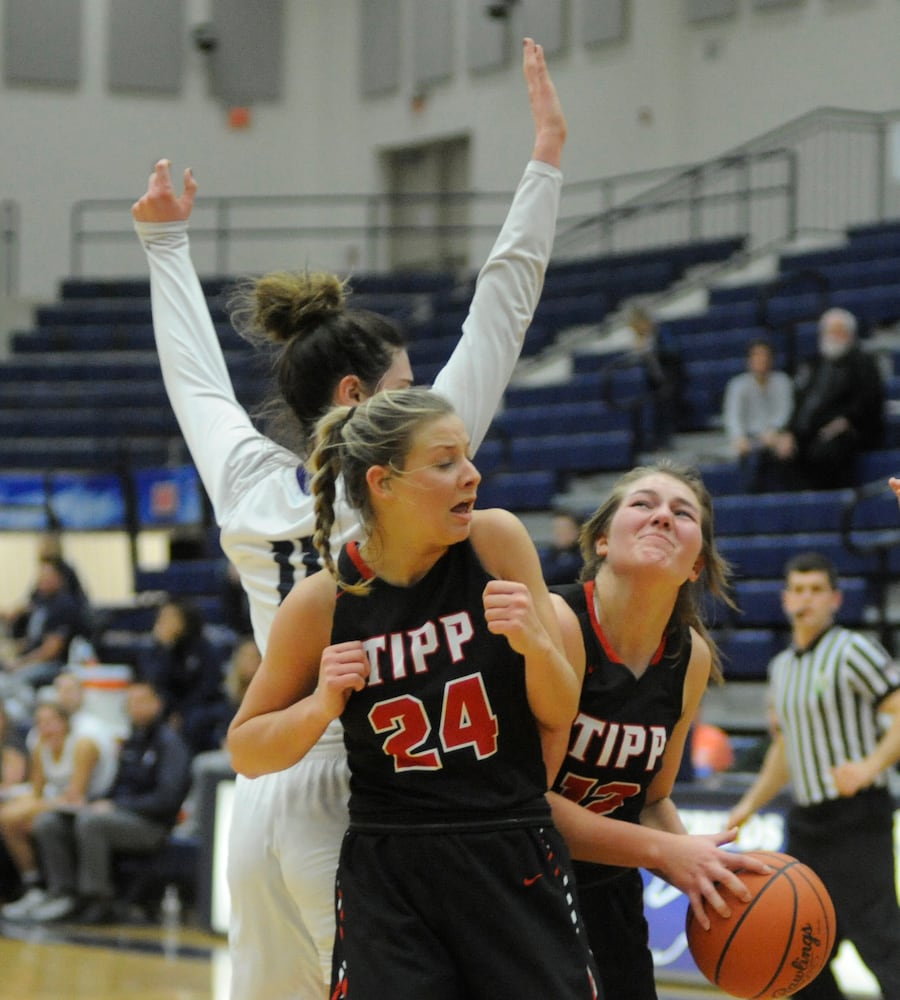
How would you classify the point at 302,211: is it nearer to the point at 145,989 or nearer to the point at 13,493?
the point at 13,493

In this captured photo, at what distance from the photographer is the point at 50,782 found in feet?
31.9

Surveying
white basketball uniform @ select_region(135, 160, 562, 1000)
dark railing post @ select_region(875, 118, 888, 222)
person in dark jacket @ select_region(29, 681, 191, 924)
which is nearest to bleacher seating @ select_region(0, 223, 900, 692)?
dark railing post @ select_region(875, 118, 888, 222)

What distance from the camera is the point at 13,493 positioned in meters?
15.0

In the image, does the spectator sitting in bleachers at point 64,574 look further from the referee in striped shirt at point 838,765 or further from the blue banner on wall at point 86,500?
the referee in striped shirt at point 838,765

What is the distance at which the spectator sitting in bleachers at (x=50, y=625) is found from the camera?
11945 millimetres

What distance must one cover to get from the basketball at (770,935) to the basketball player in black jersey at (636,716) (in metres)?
0.04

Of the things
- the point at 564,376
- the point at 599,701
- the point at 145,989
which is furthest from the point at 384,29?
the point at 599,701

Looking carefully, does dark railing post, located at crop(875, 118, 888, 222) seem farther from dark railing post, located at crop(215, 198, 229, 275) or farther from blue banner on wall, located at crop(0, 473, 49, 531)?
blue banner on wall, located at crop(0, 473, 49, 531)

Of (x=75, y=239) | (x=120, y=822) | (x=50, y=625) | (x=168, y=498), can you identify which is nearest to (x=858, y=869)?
(x=120, y=822)

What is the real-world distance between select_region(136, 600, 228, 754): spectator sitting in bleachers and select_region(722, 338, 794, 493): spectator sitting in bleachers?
358cm

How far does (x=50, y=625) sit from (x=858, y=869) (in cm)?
778

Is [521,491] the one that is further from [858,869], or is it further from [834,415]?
[858,869]

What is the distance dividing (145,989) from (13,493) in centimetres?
856

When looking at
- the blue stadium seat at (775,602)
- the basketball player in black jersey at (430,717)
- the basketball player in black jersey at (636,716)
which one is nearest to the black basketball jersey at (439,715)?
the basketball player in black jersey at (430,717)
